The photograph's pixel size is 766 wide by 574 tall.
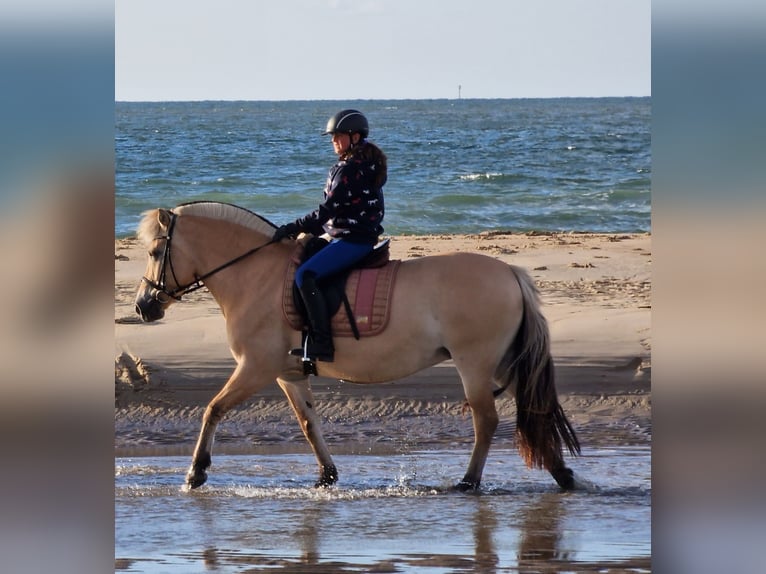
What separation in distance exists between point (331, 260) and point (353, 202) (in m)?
0.39

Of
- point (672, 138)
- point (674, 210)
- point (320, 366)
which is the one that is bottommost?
point (320, 366)

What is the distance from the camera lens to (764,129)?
233cm

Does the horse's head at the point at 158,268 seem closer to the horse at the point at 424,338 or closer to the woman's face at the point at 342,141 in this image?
the horse at the point at 424,338

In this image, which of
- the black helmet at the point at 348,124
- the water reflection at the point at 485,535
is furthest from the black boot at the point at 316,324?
the water reflection at the point at 485,535

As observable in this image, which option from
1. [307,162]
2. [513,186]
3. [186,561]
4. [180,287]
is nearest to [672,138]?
[186,561]

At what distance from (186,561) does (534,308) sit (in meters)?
2.82

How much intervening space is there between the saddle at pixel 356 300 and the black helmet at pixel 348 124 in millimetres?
807

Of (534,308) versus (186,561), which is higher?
(534,308)

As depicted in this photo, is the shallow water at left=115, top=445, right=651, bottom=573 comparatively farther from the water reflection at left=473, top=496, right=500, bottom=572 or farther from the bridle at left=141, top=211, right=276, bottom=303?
the bridle at left=141, top=211, right=276, bottom=303

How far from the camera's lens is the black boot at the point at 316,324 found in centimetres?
705

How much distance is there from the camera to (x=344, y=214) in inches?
280

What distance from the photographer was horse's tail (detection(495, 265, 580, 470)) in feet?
23.3

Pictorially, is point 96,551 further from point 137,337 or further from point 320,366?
point 137,337

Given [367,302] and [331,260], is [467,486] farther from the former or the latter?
[331,260]
